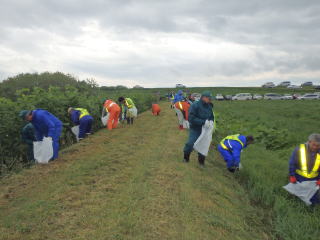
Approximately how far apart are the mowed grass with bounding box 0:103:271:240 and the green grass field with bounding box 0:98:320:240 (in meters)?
0.01

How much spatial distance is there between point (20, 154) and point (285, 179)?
7041 millimetres

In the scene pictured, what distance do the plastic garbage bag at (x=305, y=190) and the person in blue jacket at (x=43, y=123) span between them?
18.2 feet

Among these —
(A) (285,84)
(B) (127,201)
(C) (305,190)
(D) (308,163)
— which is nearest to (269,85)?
(A) (285,84)

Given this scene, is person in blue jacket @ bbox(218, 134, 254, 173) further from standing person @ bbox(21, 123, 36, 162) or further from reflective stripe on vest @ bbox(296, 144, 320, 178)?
standing person @ bbox(21, 123, 36, 162)

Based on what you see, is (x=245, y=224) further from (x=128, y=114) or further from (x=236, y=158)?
(x=128, y=114)

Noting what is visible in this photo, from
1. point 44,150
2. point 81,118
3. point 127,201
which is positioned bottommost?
point 127,201

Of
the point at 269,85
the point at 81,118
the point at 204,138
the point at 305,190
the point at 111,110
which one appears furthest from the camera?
the point at 269,85

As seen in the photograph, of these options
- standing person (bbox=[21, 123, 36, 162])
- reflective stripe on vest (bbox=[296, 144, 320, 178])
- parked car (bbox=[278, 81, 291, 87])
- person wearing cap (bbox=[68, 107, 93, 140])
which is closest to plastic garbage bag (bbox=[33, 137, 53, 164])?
standing person (bbox=[21, 123, 36, 162])

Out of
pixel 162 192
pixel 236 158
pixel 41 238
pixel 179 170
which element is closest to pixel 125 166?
pixel 179 170

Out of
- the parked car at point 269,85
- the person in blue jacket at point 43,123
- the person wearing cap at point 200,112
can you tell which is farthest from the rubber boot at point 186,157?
the parked car at point 269,85

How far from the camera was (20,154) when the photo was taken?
752cm

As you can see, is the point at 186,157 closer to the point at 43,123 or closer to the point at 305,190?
the point at 305,190

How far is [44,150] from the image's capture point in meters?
6.57

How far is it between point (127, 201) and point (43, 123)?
3399 mm
